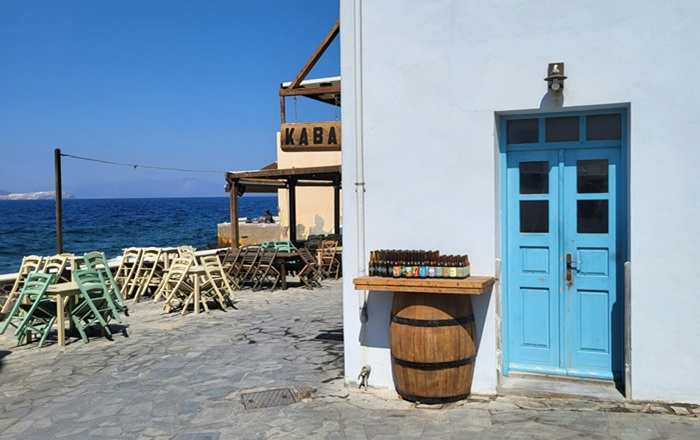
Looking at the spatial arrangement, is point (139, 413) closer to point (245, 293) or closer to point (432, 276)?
point (432, 276)

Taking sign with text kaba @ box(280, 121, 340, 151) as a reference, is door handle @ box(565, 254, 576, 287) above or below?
below

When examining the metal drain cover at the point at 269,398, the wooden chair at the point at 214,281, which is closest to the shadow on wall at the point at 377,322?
the metal drain cover at the point at 269,398

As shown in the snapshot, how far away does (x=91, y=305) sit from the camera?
7938 millimetres

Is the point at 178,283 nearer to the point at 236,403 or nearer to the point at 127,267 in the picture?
the point at 127,267

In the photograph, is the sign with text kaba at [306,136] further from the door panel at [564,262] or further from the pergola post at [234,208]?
the pergola post at [234,208]

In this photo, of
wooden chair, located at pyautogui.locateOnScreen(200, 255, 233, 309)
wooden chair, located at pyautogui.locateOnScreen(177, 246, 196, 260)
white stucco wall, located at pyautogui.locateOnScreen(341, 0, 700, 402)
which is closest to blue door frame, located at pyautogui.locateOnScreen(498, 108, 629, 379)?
white stucco wall, located at pyautogui.locateOnScreen(341, 0, 700, 402)

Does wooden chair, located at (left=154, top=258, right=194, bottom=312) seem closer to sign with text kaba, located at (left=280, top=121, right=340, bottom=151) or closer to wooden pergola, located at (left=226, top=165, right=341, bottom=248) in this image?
wooden pergola, located at (left=226, top=165, right=341, bottom=248)

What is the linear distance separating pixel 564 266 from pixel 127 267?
1010 centimetres

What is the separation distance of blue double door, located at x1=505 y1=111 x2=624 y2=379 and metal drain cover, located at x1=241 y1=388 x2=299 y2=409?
1.92m

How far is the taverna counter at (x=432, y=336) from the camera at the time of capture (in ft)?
16.0

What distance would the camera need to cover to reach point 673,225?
15.3 feet

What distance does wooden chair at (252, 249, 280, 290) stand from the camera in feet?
42.2

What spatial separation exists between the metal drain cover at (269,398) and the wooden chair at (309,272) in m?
7.39

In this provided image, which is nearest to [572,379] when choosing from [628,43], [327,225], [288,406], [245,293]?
[288,406]
